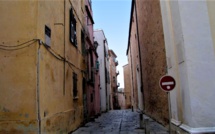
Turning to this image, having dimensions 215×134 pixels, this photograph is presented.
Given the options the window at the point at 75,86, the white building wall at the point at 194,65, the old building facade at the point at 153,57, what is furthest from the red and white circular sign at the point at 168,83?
the window at the point at 75,86

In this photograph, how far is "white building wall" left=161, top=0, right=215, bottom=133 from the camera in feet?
16.3

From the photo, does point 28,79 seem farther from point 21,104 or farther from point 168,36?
point 168,36

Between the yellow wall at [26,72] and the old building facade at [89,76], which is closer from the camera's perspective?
the yellow wall at [26,72]

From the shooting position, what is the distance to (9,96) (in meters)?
5.93

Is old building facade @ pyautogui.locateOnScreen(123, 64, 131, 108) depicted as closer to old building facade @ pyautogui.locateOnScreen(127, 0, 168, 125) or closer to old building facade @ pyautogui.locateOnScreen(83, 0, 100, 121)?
old building facade @ pyautogui.locateOnScreen(83, 0, 100, 121)

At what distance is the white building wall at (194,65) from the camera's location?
4961mm

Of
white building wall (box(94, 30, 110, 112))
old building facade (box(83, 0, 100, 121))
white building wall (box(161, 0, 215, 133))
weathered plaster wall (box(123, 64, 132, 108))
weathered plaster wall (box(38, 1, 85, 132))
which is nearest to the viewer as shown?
white building wall (box(161, 0, 215, 133))

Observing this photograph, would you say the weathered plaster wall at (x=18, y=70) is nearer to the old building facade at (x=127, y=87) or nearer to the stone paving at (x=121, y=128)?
the stone paving at (x=121, y=128)

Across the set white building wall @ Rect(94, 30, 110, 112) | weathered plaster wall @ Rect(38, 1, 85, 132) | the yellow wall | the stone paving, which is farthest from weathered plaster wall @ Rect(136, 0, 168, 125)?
white building wall @ Rect(94, 30, 110, 112)

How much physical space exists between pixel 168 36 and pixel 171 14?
2.46 feet

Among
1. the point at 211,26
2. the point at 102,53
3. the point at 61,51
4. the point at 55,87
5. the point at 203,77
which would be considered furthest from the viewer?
the point at 102,53

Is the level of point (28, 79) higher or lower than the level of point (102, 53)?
lower

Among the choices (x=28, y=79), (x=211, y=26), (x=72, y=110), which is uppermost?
(x=211, y=26)

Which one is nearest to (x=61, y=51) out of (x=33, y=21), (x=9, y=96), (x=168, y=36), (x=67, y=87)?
(x=67, y=87)
